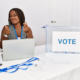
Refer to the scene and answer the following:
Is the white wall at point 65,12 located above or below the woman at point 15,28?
above

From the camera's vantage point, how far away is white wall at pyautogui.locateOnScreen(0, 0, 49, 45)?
1238mm

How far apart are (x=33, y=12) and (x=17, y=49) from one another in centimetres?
89

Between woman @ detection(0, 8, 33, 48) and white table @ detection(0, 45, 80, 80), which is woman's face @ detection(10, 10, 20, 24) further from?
white table @ detection(0, 45, 80, 80)

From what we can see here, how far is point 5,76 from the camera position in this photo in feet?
1.62

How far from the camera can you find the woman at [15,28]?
0.97 m

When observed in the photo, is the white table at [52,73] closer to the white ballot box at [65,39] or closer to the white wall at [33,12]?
the white ballot box at [65,39]

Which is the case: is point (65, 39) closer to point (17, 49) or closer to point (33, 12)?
point (17, 49)

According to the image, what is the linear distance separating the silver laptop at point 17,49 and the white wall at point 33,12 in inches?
25.5

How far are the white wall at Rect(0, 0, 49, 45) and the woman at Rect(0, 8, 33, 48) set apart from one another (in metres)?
0.28

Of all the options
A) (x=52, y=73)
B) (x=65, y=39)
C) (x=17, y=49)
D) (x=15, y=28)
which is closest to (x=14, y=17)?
(x=15, y=28)

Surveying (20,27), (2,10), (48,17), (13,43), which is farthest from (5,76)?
(48,17)

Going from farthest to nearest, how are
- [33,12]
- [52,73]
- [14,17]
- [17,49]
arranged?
1. [33,12]
2. [14,17]
3. [17,49]
4. [52,73]

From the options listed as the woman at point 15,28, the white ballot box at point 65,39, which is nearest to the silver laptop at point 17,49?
the white ballot box at point 65,39

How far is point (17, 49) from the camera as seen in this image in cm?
70
